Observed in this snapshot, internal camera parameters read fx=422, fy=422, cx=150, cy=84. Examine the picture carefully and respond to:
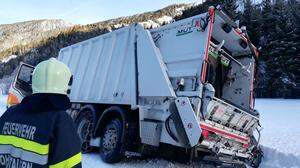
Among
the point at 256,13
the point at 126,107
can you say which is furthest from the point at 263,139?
the point at 256,13

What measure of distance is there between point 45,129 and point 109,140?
19.3ft

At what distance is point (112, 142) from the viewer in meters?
7.89

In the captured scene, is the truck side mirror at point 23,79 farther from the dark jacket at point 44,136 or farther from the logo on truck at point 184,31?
the dark jacket at point 44,136

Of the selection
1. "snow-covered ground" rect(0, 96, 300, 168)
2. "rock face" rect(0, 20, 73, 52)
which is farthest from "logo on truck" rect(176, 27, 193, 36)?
"rock face" rect(0, 20, 73, 52)

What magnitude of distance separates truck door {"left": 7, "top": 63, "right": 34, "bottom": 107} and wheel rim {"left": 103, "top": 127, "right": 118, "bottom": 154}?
3967 mm

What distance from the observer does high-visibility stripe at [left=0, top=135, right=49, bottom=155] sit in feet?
7.14

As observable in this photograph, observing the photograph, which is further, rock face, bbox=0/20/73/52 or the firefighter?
rock face, bbox=0/20/73/52

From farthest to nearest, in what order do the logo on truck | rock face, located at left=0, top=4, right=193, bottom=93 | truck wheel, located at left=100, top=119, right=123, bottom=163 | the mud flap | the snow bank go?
rock face, located at left=0, top=4, right=193, bottom=93 < the snow bank < truck wheel, located at left=100, top=119, right=123, bottom=163 < the logo on truck < the mud flap

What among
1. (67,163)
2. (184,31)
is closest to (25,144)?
(67,163)

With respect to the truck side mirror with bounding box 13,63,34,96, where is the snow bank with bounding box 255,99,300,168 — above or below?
below

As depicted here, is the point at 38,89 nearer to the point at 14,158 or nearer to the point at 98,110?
the point at 14,158

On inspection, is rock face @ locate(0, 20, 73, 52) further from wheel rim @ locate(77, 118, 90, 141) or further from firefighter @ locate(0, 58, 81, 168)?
firefighter @ locate(0, 58, 81, 168)

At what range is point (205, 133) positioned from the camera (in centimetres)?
636

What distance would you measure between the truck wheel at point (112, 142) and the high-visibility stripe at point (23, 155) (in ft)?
17.2
